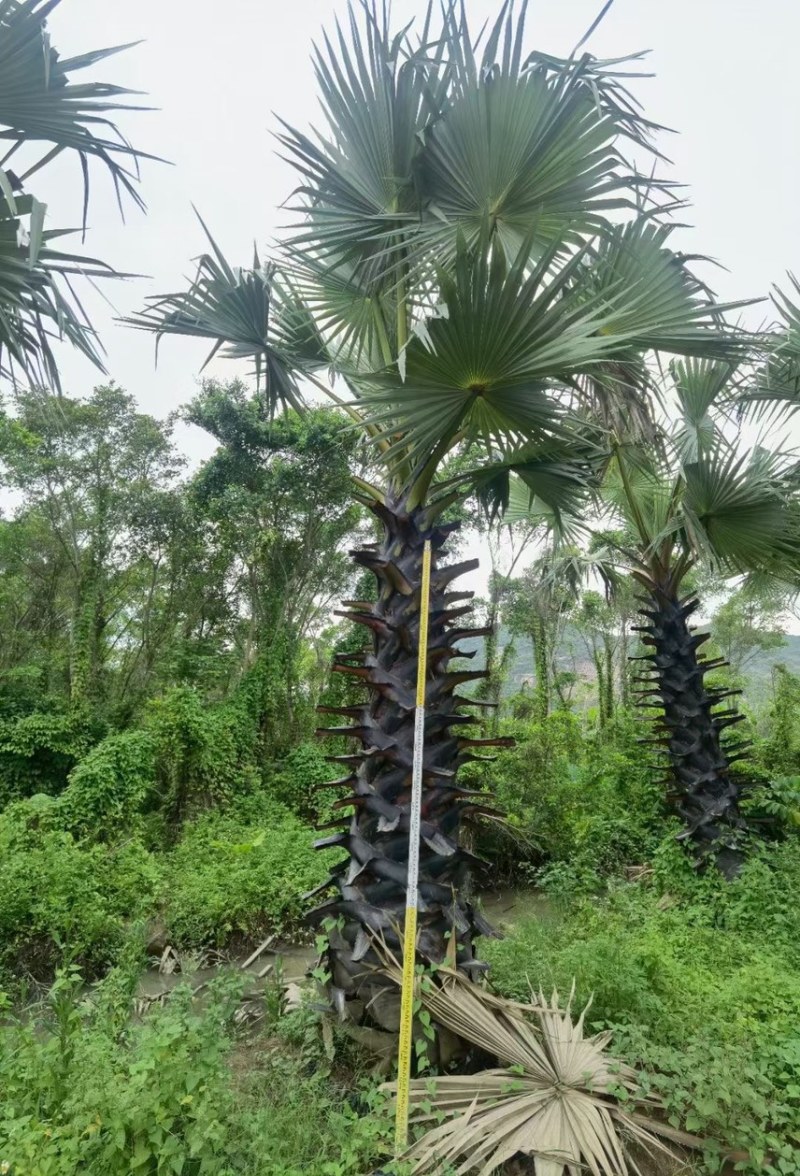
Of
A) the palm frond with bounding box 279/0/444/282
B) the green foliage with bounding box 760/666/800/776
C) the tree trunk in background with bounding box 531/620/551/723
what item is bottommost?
the green foliage with bounding box 760/666/800/776

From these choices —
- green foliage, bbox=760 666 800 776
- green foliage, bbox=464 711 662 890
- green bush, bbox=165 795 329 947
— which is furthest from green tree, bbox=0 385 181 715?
green foliage, bbox=760 666 800 776

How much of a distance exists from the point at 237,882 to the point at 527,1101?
3444 mm

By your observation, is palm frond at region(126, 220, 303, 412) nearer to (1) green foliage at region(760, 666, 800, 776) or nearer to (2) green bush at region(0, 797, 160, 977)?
(2) green bush at region(0, 797, 160, 977)

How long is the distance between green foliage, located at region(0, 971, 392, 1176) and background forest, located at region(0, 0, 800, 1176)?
0.04ft

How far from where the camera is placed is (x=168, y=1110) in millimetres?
1664

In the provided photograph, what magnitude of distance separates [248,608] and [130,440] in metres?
3.60

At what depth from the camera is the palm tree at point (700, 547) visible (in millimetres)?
4465

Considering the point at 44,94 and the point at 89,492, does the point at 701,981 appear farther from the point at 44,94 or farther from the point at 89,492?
the point at 89,492

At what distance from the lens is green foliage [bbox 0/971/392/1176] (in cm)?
161

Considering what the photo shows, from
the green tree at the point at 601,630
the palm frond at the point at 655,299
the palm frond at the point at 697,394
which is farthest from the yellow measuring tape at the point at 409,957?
the green tree at the point at 601,630

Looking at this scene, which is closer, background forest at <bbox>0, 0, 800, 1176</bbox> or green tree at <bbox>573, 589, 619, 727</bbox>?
background forest at <bbox>0, 0, 800, 1176</bbox>

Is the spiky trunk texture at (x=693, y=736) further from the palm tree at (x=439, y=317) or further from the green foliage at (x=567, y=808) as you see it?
the palm tree at (x=439, y=317)

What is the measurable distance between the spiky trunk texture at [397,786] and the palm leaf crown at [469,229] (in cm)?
42

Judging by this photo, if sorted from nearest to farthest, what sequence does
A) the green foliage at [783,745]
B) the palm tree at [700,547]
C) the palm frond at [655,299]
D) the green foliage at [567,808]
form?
the palm frond at [655,299], the palm tree at [700,547], the green foliage at [567,808], the green foliage at [783,745]
